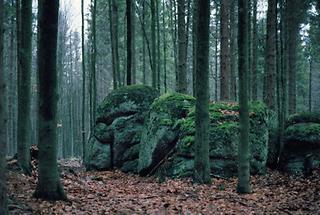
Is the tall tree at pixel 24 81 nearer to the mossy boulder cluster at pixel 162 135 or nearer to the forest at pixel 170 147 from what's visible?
the forest at pixel 170 147

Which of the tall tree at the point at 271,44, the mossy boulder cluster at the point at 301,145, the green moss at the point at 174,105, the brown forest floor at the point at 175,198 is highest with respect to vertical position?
the tall tree at the point at 271,44

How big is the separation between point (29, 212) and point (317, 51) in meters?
35.8

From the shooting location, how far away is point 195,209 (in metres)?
8.10

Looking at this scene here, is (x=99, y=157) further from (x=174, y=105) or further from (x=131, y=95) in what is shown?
(x=174, y=105)

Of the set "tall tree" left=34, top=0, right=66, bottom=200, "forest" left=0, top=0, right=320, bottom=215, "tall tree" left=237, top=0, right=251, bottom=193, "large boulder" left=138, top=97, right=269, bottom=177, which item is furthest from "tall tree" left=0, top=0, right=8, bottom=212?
"large boulder" left=138, top=97, right=269, bottom=177

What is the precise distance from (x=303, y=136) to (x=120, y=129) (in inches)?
298

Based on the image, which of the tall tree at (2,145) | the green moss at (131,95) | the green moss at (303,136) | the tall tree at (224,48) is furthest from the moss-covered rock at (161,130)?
the tall tree at (2,145)

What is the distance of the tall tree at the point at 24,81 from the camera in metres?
10.4

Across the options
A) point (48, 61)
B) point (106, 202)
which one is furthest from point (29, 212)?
point (48, 61)

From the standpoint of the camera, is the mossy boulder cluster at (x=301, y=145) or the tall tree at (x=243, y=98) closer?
the tall tree at (x=243, y=98)

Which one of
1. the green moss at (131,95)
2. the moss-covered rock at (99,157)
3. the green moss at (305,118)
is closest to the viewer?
the green moss at (305,118)

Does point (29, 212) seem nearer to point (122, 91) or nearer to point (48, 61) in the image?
point (48, 61)

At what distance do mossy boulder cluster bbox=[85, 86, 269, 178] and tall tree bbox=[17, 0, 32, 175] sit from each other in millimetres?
4654

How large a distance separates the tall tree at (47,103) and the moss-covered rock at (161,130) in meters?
6.07
